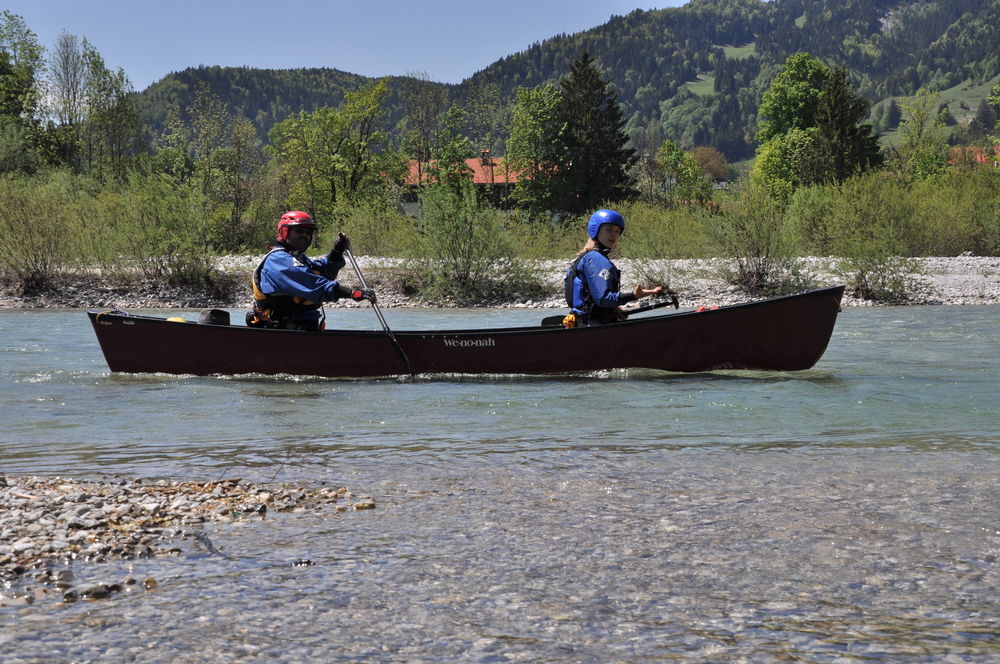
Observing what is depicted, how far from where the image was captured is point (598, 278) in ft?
35.7

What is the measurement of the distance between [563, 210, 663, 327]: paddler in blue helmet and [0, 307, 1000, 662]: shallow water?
0.92 m

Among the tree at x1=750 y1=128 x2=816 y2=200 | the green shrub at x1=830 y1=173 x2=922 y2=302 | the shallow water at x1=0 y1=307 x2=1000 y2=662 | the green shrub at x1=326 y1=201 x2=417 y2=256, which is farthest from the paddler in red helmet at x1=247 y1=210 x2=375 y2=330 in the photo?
the tree at x1=750 y1=128 x2=816 y2=200

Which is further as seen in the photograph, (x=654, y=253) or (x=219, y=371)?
(x=654, y=253)

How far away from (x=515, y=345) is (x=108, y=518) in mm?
6654

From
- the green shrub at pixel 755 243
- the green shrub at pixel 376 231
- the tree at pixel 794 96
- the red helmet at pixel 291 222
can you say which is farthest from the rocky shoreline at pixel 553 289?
the tree at pixel 794 96

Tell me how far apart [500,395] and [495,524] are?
17.7ft

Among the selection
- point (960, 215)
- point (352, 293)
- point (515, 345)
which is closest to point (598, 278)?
point (515, 345)

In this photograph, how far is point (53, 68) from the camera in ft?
189

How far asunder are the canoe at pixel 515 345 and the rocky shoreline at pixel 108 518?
508 cm

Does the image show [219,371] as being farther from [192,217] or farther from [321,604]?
[192,217]

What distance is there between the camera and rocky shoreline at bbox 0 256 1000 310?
25.3 meters

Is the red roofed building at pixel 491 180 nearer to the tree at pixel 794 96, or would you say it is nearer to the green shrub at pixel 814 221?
the tree at pixel 794 96

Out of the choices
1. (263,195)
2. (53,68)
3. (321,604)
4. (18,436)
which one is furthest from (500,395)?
(53,68)

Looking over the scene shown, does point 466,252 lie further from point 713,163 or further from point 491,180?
point 713,163
